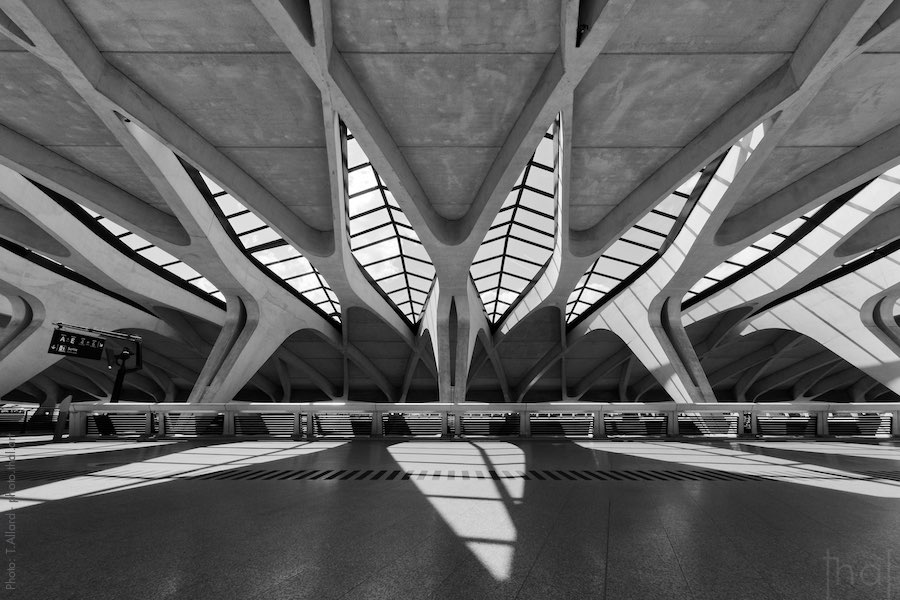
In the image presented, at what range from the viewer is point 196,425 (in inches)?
501

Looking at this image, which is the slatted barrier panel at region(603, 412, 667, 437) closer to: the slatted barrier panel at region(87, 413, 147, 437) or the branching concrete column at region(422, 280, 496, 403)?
the branching concrete column at region(422, 280, 496, 403)

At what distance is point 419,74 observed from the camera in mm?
9805

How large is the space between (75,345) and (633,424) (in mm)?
21947

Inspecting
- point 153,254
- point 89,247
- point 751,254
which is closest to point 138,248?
point 153,254

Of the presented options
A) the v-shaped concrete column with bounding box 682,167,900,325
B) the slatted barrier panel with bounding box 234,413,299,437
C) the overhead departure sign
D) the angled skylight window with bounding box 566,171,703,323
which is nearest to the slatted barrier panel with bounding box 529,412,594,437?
the slatted barrier panel with bounding box 234,413,299,437

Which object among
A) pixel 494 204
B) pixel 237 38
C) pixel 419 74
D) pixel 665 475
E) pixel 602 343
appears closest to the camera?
pixel 665 475

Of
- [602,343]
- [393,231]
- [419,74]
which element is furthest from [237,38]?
[602,343]

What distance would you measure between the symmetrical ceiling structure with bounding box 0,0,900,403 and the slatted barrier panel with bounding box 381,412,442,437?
6.04 m

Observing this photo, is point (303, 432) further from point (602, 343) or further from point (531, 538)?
point (602, 343)

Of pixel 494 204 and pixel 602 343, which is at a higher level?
pixel 494 204

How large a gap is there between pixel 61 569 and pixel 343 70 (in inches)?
365

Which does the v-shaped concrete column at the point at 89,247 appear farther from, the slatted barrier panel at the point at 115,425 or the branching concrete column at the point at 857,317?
the branching concrete column at the point at 857,317

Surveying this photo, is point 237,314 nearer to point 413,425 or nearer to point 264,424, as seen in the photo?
point 264,424

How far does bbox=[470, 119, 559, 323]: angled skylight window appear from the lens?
50.3 feet
